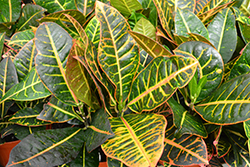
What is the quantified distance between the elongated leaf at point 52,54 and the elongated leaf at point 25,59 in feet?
0.57

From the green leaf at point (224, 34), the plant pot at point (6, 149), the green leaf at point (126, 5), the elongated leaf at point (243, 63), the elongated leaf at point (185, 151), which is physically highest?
the green leaf at point (126, 5)

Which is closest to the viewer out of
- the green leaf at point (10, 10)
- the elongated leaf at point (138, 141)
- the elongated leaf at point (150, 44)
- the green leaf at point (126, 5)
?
the elongated leaf at point (138, 141)

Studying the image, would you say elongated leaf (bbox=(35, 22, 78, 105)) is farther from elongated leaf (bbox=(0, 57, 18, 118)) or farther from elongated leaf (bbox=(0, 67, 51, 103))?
elongated leaf (bbox=(0, 57, 18, 118))

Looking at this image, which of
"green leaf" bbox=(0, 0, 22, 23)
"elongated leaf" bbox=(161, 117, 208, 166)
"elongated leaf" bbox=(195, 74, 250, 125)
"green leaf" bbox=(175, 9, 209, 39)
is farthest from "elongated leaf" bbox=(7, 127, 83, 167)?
"green leaf" bbox=(0, 0, 22, 23)

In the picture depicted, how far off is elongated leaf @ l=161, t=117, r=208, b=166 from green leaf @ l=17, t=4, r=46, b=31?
74cm

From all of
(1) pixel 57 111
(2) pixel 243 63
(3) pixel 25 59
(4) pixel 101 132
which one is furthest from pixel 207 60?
(3) pixel 25 59

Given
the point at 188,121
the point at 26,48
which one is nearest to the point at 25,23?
the point at 26,48

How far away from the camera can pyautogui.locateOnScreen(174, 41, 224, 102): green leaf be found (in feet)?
1.80

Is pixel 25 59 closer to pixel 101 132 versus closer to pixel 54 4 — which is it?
pixel 54 4

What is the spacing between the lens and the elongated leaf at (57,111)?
58 cm

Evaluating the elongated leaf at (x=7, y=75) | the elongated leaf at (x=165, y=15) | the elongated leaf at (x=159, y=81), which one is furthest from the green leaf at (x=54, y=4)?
the elongated leaf at (x=159, y=81)

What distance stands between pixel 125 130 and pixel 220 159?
0.39m

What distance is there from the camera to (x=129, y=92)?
589mm

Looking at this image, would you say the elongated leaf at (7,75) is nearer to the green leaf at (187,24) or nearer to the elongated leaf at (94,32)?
the elongated leaf at (94,32)
